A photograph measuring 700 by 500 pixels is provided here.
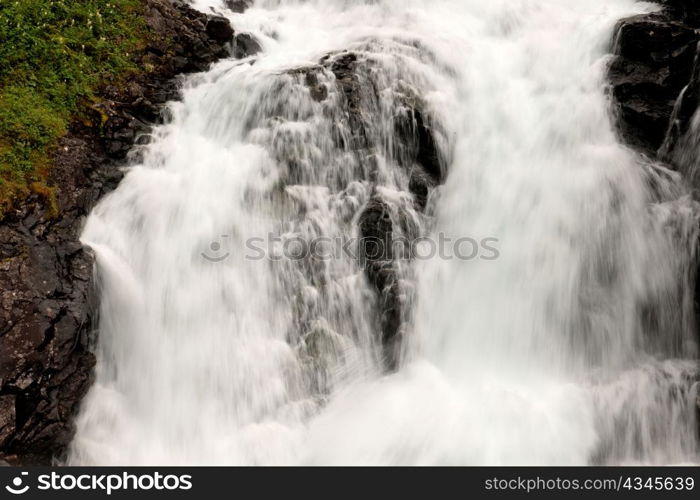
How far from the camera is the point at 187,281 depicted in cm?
839

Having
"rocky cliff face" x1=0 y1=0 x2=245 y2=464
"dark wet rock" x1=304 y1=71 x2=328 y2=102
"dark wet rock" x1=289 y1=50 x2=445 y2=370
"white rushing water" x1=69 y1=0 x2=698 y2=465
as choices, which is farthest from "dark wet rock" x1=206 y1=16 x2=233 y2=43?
"rocky cliff face" x1=0 y1=0 x2=245 y2=464

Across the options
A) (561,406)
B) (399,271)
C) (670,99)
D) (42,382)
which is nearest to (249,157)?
(399,271)

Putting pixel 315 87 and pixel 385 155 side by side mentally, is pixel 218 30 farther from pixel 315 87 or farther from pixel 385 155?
pixel 385 155

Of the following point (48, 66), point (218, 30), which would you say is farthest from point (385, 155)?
point (48, 66)

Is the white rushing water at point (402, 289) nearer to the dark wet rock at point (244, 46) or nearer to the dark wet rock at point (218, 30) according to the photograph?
Answer: the dark wet rock at point (244, 46)

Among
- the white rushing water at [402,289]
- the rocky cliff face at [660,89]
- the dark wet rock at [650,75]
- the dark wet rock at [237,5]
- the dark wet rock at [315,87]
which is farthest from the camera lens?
the dark wet rock at [237,5]

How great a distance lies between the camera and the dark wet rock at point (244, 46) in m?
12.6

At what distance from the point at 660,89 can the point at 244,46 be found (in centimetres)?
853

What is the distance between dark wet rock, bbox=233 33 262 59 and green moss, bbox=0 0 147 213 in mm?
1952

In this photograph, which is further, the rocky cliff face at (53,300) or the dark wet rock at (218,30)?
the dark wet rock at (218,30)

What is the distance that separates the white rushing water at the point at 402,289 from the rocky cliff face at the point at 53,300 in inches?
14.4

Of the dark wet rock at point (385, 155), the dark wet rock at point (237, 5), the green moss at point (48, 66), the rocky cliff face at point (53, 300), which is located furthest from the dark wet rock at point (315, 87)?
the dark wet rock at point (237, 5)

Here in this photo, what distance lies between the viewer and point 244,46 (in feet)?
41.8

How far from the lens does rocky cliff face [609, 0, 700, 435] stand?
9086mm
